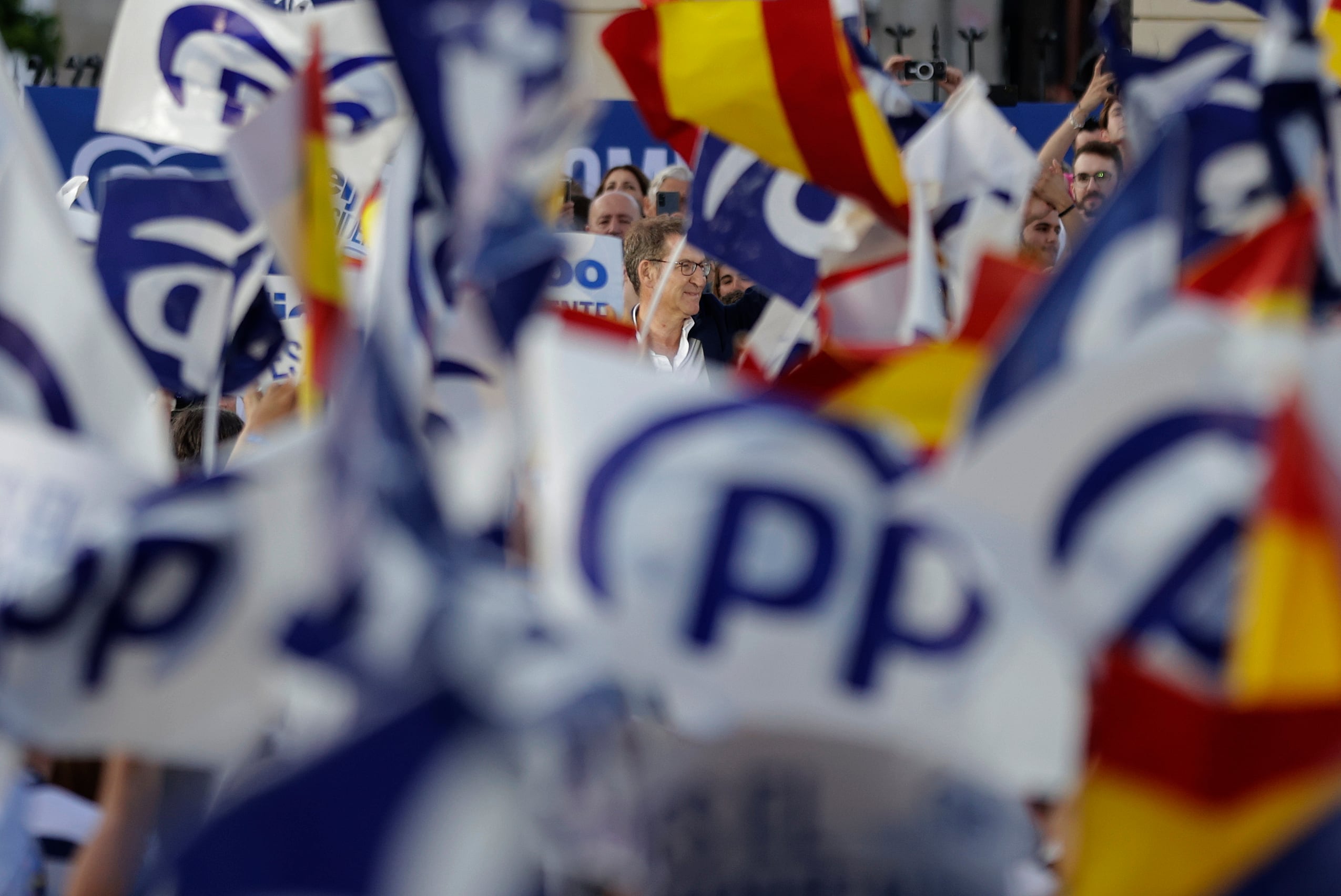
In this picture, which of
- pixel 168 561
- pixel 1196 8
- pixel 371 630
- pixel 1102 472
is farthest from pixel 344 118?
pixel 1196 8

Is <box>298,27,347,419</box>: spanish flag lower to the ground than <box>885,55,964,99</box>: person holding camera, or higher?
higher

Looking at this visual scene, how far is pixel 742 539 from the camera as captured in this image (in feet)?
3.87

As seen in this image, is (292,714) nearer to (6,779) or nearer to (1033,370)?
(6,779)

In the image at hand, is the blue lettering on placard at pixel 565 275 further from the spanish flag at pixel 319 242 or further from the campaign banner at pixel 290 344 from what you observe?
the spanish flag at pixel 319 242

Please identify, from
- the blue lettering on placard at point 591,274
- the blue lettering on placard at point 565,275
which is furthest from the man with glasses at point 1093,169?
the blue lettering on placard at point 591,274

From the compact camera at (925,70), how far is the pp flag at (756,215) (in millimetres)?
2169

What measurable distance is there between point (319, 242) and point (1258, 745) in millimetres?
696

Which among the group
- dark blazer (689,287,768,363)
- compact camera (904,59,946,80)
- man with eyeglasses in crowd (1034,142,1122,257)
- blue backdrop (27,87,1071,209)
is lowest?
blue backdrop (27,87,1071,209)

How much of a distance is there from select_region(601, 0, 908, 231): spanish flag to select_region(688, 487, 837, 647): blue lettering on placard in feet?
3.95

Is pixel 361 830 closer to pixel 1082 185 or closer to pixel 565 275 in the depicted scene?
pixel 1082 185

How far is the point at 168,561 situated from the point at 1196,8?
27.9 ft

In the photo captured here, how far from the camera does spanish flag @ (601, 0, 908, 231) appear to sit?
7.80 ft

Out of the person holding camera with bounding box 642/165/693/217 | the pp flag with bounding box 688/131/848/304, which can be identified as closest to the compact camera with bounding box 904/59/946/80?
the person holding camera with bounding box 642/165/693/217

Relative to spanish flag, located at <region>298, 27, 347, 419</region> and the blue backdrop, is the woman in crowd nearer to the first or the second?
the blue backdrop
